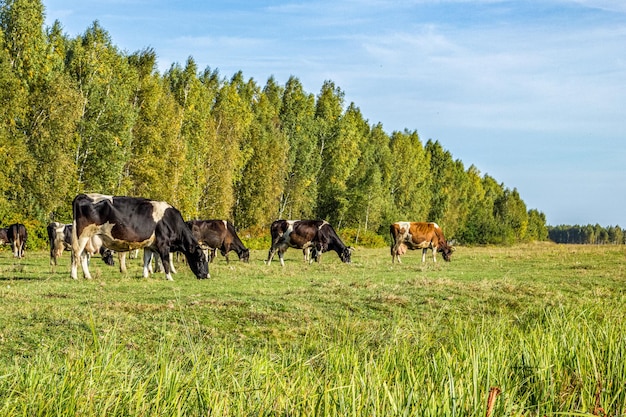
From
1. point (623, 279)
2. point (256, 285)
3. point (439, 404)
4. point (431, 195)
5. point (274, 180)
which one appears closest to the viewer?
point (439, 404)

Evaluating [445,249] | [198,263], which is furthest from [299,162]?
[198,263]

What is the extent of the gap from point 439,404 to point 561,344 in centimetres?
308

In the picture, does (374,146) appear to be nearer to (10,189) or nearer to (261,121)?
(261,121)

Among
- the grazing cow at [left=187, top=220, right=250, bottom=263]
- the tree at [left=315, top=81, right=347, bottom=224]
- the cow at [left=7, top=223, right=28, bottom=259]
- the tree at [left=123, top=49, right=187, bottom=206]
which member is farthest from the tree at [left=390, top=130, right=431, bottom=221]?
the grazing cow at [left=187, top=220, right=250, bottom=263]

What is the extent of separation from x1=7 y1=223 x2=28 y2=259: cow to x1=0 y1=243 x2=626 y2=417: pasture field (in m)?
14.1

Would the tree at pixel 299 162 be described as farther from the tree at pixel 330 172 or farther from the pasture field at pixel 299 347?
the pasture field at pixel 299 347

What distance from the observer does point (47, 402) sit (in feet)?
15.7

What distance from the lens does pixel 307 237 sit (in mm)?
31047

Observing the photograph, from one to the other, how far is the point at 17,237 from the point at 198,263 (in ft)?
58.5

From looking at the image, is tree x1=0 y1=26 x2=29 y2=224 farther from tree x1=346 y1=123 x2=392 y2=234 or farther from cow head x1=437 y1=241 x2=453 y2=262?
tree x1=346 y1=123 x2=392 y2=234

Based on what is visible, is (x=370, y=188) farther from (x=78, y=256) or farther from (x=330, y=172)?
(x=78, y=256)

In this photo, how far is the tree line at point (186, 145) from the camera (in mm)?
38375

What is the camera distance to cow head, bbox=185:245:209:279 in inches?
838

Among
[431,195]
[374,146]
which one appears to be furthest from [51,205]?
[431,195]
